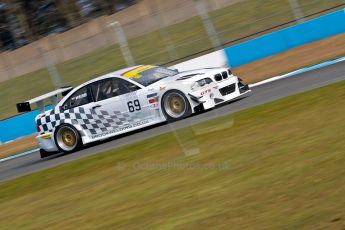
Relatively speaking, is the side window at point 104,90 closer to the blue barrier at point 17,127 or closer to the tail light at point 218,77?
the tail light at point 218,77

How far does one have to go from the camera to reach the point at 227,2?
Result: 22.3 m

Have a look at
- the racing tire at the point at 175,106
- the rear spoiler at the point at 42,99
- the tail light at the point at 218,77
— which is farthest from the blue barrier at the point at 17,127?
the tail light at the point at 218,77

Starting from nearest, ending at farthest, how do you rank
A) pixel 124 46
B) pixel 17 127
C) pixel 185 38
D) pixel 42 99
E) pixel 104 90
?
pixel 104 90, pixel 42 99, pixel 124 46, pixel 17 127, pixel 185 38

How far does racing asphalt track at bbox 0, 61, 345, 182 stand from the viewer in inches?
455

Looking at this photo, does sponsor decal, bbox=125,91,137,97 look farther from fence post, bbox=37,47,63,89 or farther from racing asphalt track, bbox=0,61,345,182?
fence post, bbox=37,47,63,89

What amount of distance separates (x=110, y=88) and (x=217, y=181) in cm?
637

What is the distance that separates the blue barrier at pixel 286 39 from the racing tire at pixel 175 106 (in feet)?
24.8

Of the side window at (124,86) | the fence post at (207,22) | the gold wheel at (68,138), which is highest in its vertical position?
the fence post at (207,22)

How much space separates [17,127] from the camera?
65.8 ft

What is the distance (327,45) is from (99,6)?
62.7 ft

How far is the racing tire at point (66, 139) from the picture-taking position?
42.3 feet

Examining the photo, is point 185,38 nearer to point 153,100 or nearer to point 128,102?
point 128,102

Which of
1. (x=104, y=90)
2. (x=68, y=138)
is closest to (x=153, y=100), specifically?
(x=104, y=90)

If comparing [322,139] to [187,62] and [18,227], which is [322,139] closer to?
[18,227]
